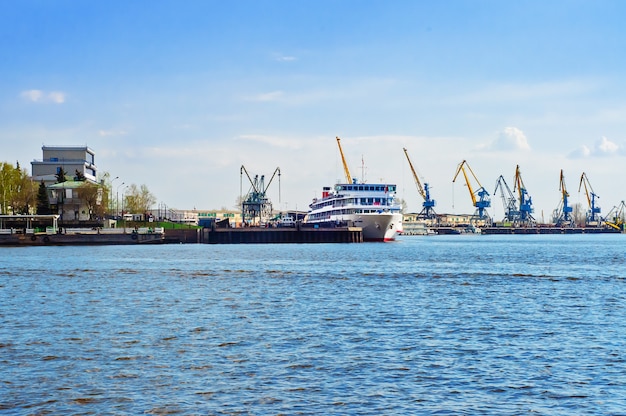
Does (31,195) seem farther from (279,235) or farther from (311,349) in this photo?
(311,349)

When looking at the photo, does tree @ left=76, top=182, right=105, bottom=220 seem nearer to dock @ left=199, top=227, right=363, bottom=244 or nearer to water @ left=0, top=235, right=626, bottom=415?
dock @ left=199, top=227, right=363, bottom=244

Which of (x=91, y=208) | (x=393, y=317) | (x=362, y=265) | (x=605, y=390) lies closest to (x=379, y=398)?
(x=605, y=390)

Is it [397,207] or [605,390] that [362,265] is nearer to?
[605,390]

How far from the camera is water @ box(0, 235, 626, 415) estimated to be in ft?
66.9

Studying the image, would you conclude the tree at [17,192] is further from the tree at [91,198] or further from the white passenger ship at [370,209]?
the white passenger ship at [370,209]

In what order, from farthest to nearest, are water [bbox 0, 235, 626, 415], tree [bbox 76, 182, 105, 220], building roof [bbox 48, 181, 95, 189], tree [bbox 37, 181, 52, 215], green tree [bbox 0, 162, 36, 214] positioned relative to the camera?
building roof [bbox 48, 181, 95, 189], tree [bbox 76, 182, 105, 220], tree [bbox 37, 181, 52, 215], green tree [bbox 0, 162, 36, 214], water [bbox 0, 235, 626, 415]

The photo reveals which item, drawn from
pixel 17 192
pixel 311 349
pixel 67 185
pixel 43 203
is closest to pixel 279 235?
pixel 67 185

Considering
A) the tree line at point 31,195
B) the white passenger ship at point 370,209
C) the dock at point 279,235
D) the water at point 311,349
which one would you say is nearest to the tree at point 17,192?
the tree line at point 31,195

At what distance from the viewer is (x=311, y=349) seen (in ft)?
90.7

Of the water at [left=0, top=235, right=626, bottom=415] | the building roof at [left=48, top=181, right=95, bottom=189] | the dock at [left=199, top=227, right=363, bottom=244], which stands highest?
the building roof at [left=48, top=181, right=95, bottom=189]

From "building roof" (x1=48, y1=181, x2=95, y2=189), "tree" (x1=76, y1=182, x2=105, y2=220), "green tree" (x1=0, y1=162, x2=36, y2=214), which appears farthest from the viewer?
"building roof" (x1=48, y1=181, x2=95, y2=189)

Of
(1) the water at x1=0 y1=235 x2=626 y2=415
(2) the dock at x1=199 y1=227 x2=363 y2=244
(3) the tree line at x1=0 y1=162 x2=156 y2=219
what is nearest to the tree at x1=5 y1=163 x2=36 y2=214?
(3) the tree line at x1=0 y1=162 x2=156 y2=219

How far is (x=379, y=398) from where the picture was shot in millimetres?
20656

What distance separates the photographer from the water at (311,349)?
2041 centimetres
